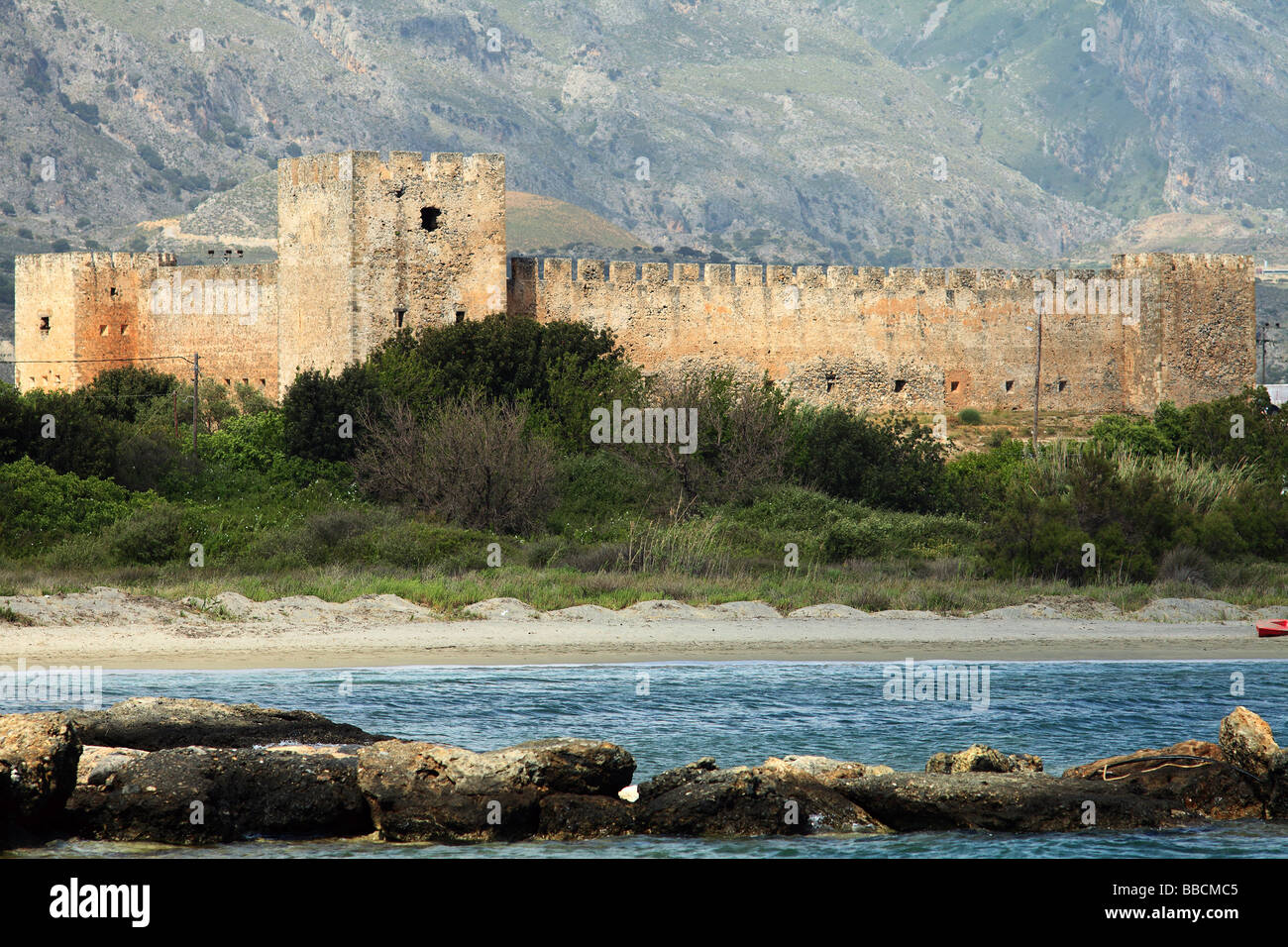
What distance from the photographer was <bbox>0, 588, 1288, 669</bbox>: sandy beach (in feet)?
46.4

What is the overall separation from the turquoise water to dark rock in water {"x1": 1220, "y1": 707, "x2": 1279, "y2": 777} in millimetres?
464

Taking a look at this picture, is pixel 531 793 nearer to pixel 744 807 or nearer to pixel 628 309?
pixel 744 807

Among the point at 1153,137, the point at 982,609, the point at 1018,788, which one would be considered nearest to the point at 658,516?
the point at 982,609

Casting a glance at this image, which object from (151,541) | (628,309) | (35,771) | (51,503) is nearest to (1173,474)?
(628,309)

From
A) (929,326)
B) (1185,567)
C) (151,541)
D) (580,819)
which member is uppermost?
(929,326)

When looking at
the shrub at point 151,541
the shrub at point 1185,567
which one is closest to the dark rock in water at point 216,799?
the shrub at point 151,541

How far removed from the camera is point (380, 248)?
23156 mm

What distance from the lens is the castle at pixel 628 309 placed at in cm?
2348

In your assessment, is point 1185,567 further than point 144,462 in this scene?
No

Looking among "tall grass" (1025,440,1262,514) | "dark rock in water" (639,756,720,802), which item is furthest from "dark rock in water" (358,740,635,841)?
"tall grass" (1025,440,1262,514)

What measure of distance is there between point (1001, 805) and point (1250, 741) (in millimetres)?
1748

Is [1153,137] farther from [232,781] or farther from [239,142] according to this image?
[232,781]
